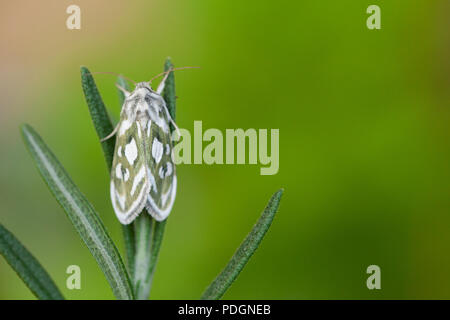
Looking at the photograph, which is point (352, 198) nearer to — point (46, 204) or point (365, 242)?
point (365, 242)

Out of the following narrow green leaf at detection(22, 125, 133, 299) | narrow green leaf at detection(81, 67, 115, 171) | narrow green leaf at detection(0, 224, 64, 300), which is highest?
narrow green leaf at detection(81, 67, 115, 171)

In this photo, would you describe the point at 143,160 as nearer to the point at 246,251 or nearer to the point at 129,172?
the point at 129,172

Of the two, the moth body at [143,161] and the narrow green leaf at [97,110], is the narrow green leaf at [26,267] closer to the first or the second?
the moth body at [143,161]

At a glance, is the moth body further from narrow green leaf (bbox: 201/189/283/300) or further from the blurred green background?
the blurred green background

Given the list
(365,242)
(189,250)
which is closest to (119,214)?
(189,250)

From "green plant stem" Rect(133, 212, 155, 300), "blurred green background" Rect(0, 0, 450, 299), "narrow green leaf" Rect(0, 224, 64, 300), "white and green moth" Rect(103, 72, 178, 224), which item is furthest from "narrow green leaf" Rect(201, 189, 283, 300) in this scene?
"blurred green background" Rect(0, 0, 450, 299)

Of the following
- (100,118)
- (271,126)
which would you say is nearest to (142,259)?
(100,118)
